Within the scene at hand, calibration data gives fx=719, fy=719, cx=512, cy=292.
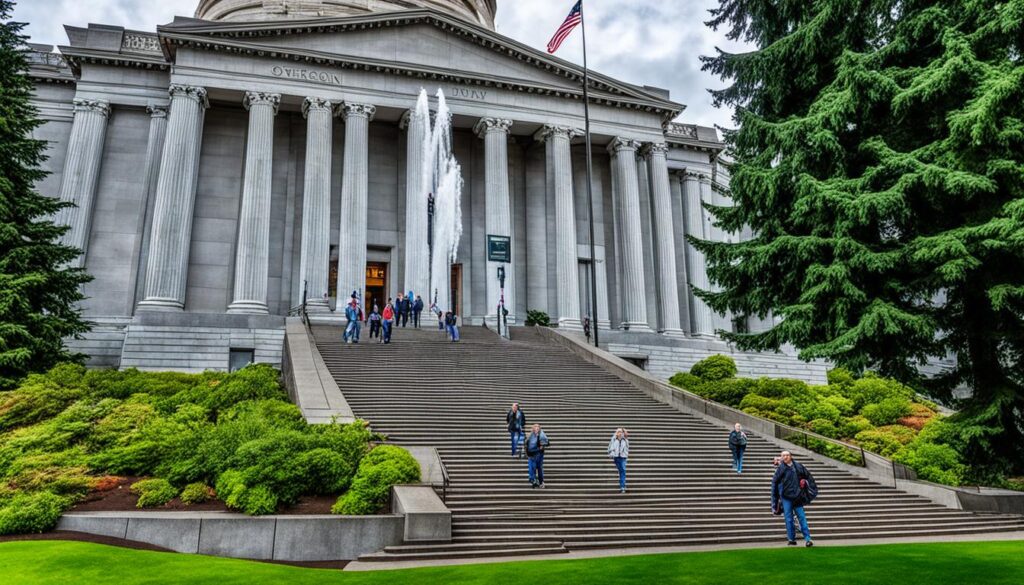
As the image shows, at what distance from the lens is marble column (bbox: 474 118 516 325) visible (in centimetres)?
3528

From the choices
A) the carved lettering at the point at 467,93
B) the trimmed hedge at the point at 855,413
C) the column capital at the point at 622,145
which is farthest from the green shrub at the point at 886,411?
the carved lettering at the point at 467,93

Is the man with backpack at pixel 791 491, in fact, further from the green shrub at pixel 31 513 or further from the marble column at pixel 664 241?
the marble column at pixel 664 241

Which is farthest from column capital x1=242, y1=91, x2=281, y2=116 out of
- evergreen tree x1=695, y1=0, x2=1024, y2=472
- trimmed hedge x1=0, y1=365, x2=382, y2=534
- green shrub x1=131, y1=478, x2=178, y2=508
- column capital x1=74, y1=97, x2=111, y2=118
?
green shrub x1=131, y1=478, x2=178, y2=508

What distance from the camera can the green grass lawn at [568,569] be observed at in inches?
329

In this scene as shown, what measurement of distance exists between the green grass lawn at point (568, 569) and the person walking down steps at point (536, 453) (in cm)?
403

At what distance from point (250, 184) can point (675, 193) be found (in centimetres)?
2515

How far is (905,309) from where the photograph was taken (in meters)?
16.1

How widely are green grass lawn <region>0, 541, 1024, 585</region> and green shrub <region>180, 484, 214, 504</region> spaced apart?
211cm

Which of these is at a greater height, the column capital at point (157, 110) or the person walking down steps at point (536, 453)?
the column capital at point (157, 110)

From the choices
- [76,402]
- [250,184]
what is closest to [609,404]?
[76,402]

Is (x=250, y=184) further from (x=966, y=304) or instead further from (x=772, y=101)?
(x=966, y=304)

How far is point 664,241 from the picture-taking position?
38969 mm

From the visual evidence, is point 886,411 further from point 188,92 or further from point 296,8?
point 296,8

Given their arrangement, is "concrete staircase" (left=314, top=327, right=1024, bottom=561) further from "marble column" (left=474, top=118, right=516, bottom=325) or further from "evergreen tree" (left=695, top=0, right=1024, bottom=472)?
"marble column" (left=474, top=118, right=516, bottom=325)
